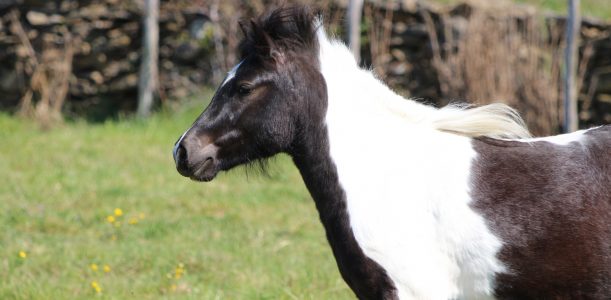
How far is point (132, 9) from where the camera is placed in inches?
476

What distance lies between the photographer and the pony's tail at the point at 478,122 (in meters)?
3.84

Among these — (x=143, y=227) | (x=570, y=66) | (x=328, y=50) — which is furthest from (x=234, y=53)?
(x=328, y=50)

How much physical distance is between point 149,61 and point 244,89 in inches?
324

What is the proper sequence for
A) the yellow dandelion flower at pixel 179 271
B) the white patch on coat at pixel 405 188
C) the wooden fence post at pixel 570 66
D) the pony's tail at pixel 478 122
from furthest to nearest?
the wooden fence post at pixel 570 66, the yellow dandelion flower at pixel 179 271, the pony's tail at pixel 478 122, the white patch on coat at pixel 405 188

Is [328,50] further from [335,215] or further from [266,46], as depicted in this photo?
[335,215]

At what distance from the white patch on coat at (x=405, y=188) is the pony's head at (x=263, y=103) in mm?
103

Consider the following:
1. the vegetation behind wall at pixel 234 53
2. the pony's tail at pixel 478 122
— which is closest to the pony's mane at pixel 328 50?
the pony's tail at pixel 478 122

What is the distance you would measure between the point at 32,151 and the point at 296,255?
446 centimetres

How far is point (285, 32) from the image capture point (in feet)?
12.5

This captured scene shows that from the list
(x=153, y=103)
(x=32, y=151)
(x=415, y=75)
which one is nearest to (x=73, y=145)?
(x=32, y=151)

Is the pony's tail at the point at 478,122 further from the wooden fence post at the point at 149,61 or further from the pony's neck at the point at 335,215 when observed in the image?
the wooden fence post at the point at 149,61

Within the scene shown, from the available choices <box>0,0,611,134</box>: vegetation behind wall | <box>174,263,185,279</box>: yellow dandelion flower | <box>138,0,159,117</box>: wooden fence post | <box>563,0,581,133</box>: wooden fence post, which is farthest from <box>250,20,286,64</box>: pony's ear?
<box>138,0,159,117</box>: wooden fence post

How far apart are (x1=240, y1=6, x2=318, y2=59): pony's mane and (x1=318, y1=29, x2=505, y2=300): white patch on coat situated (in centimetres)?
8

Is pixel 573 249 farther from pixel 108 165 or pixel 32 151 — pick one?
pixel 32 151
